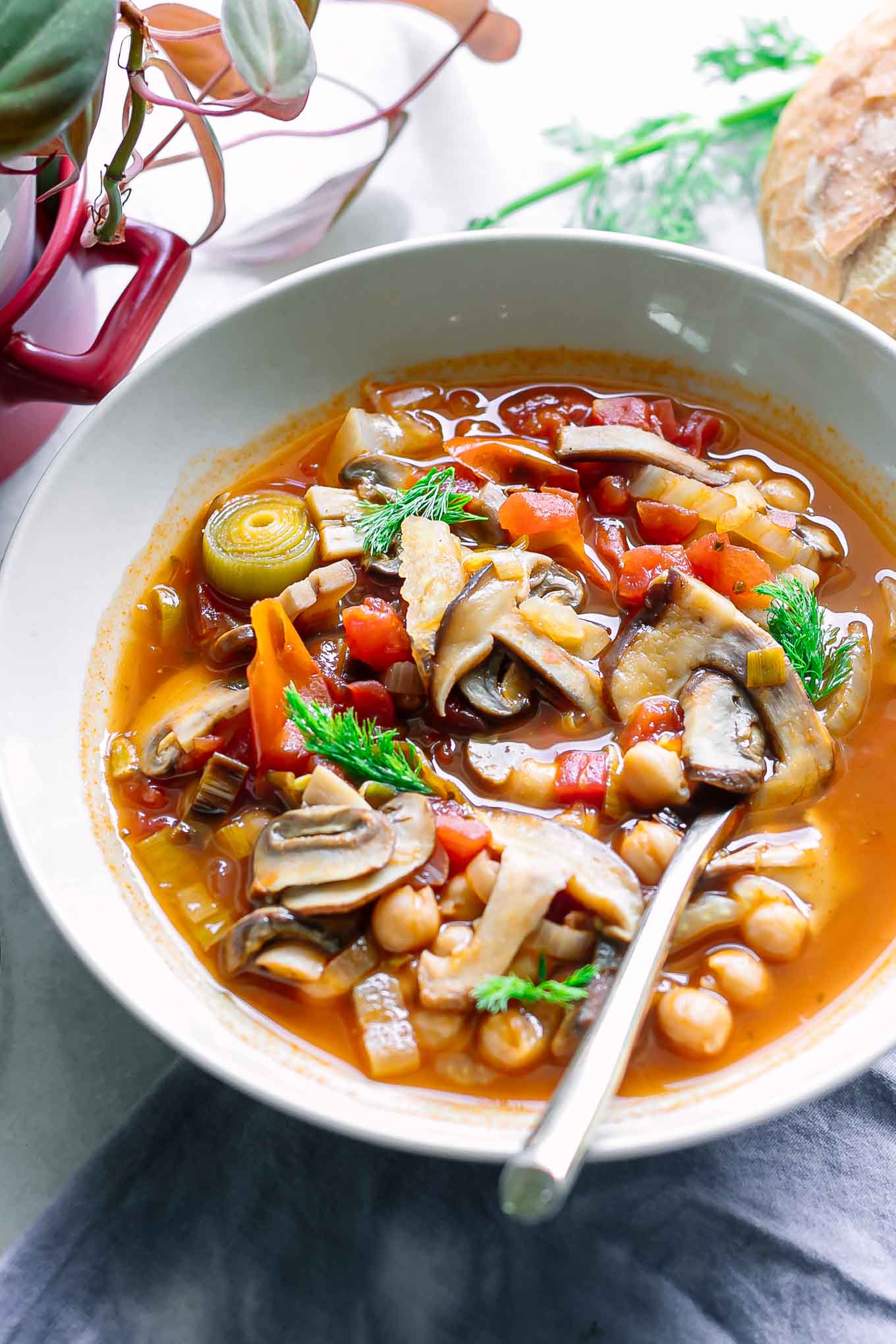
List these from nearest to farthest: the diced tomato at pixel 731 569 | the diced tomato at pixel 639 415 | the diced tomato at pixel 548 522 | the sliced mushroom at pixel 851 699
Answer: the sliced mushroom at pixel 851 699
the diced tomato at pixel 731 569
the diced tomato at pixel 548 522
the diced tomato at pixel 639 415

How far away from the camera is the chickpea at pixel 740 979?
9.26ft

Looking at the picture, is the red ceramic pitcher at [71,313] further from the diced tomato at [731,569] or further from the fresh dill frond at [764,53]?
the fresh dill frond at [764,53]

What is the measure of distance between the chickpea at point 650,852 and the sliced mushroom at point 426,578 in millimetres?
658

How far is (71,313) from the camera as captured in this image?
11.6 ft

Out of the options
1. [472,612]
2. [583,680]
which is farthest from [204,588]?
[583,680]

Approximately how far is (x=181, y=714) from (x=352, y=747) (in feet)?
1.67

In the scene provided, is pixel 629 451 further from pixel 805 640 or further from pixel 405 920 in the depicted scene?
pixel 405 920

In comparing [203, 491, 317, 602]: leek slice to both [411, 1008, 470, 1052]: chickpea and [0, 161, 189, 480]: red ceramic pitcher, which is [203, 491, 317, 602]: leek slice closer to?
[0, 161, 189, 480]: red ceramic pitcher

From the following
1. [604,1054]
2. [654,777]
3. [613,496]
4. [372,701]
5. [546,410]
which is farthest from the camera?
[546,410]

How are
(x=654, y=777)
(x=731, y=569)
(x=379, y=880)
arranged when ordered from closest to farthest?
(x=379, y=880) → (x=654, y=777) → (x=731, y=569)

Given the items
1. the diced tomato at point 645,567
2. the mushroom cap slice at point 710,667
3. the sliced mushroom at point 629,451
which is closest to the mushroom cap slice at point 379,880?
the mushroom cap slice at point 710,667

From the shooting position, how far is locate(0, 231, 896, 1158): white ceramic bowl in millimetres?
2760

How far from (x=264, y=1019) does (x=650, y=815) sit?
103cm

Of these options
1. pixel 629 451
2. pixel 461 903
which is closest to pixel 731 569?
pixel 629 451
